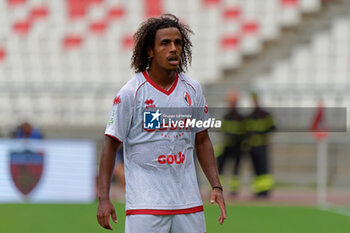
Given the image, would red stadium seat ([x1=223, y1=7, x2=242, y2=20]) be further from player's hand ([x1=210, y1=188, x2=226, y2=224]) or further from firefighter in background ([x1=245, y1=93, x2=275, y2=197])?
player's hand ([x1=210, y1=188, x2=226, y2=224])

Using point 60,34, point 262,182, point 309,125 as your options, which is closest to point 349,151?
point 309,125

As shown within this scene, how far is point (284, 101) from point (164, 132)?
12.9 meters

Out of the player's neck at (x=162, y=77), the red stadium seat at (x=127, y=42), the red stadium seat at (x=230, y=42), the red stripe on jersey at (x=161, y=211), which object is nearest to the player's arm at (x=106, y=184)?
the red stripe on jersey at (x=161, y=211)

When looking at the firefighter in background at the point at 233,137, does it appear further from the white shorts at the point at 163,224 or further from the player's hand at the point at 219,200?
the white shorts at the point at 163,224

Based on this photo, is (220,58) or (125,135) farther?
(220,58)

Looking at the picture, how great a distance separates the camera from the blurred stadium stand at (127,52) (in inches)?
696

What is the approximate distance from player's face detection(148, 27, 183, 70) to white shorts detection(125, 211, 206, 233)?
796 millimetres

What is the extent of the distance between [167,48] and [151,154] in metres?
0.57

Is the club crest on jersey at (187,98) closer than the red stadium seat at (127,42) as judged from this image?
Yes

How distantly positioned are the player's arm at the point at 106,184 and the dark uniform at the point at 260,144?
10743mm

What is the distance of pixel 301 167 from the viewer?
56.1ft

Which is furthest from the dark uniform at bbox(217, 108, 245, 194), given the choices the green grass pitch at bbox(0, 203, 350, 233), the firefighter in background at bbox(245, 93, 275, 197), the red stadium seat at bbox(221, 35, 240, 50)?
the red stadium seat at bbox(221, 35, 240, 50)

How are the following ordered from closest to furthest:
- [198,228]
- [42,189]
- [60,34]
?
[198,228] → [42,189] → [60,34]

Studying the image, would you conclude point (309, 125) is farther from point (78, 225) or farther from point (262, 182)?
point (78, 225)
